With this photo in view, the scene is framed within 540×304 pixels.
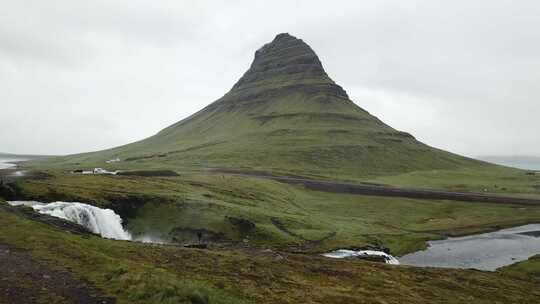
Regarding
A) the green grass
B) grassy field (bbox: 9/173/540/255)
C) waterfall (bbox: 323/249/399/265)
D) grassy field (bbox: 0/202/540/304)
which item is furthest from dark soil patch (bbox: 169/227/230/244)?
the green grass

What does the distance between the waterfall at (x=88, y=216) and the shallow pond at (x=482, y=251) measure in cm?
5297

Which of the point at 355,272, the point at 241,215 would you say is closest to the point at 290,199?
the point at 241,215

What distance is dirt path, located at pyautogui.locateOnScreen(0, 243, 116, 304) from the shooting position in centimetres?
2478

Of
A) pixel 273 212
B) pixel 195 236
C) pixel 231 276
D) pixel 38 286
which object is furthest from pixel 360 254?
pixel 38 286

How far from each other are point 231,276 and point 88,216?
36277 mm

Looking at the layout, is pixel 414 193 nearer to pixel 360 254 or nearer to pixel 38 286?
pixel 360 254

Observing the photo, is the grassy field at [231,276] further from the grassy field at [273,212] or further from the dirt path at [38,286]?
the grassy field at [273,212]

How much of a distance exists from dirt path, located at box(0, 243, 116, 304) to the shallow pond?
65.5 m

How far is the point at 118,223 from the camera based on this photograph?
75188mm

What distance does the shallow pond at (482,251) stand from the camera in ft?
264

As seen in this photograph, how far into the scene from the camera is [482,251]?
9100cm

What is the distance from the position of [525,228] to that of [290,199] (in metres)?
66.2

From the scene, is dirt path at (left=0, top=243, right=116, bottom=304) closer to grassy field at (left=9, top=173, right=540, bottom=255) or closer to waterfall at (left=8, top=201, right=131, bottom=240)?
waterfall at (left=8, top=201, right=131, bottom=240)

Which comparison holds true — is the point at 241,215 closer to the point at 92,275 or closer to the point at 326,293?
the point at 326,293
